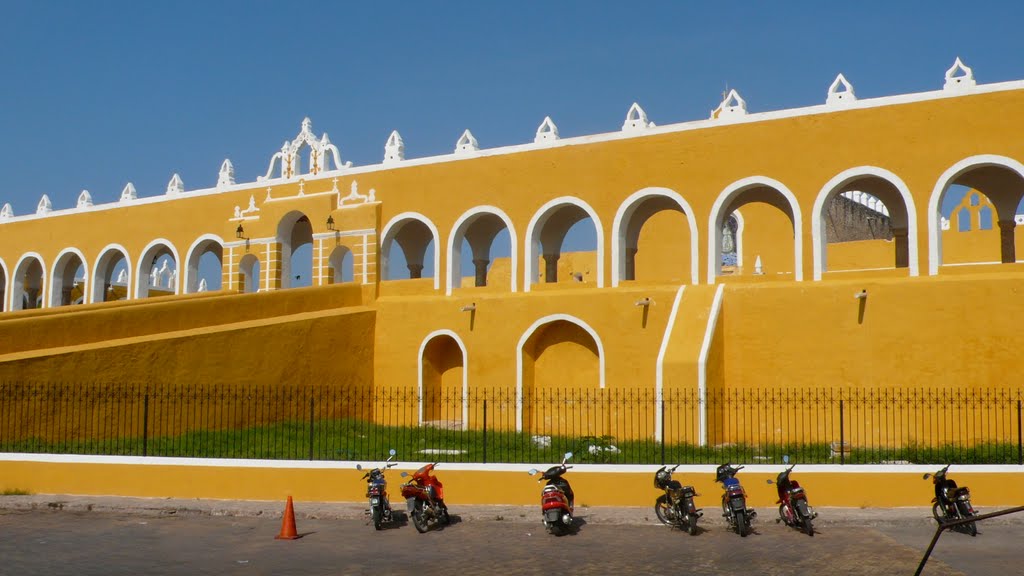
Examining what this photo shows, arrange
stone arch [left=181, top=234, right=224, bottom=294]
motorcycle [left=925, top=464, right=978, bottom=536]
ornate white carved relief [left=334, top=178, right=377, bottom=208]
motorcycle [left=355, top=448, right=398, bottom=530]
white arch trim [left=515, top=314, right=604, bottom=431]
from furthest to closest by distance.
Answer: stone arch [left=181, top=234, right=224, bottom=294] → ornate white carved relief [left=334, top=178, right=377, bottom=208] → white arch trim [left=515, top=314, right=604, bottom=431] → motorcycle [left=355, top=448, right=398, bottom=530] → motorcycle [left=925, top=464, right=978, bottom=536]

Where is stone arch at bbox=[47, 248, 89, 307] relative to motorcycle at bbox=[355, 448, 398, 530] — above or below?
above

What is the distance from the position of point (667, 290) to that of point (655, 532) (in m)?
7.91

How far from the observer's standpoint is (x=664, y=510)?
9.88 meters

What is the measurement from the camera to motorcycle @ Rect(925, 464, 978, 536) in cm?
956

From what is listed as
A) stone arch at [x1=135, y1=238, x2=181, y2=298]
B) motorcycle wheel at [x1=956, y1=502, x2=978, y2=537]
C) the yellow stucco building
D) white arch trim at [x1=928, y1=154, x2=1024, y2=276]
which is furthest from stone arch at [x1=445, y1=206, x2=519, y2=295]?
motorcycle wheel at [x1=956, y1=502, x2=978, y2=537]

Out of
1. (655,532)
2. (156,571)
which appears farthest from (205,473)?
(655,532)

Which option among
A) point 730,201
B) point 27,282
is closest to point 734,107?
point 730,201

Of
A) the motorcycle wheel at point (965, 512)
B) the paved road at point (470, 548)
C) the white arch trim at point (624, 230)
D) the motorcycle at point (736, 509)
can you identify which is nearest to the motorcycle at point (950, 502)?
the motorcycle wheel at point (965, 512)

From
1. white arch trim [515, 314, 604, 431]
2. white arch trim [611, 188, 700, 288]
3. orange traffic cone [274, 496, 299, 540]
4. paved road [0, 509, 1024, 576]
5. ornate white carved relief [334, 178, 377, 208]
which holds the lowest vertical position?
paved road [0, 509, 1024, 576]

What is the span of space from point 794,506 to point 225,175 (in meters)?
19.0

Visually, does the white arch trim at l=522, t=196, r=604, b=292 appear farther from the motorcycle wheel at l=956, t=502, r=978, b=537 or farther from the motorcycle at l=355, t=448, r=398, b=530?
the motorcycle wheel at l=956, t=502, r=978, b=537

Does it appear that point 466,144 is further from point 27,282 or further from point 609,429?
point 27,282

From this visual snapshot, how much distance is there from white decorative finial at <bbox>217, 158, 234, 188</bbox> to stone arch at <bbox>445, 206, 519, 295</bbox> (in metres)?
6.63

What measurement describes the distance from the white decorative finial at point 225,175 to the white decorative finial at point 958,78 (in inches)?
669
